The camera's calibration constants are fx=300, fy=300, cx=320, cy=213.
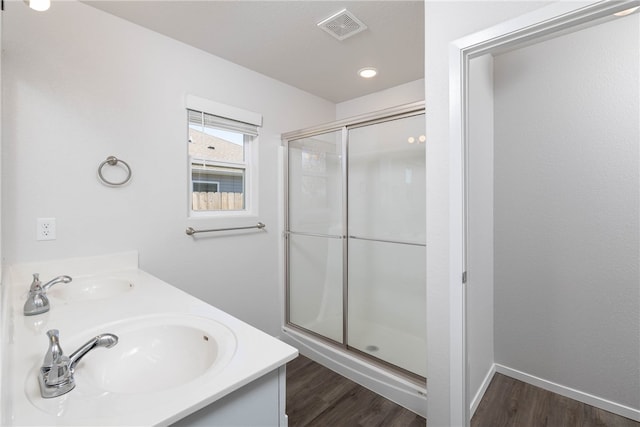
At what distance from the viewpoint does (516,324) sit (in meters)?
2.15

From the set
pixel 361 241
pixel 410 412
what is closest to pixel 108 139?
pixel 361 241

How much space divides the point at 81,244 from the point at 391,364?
2.04 meters

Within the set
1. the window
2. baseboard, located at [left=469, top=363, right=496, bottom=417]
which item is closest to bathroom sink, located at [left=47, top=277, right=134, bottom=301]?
the window

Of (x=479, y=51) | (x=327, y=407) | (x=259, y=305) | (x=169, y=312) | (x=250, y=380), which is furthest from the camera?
(x=259, y=305)

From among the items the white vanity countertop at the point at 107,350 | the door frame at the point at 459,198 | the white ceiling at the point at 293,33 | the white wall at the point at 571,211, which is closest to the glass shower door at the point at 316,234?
the white ceiling at the point at 293,33

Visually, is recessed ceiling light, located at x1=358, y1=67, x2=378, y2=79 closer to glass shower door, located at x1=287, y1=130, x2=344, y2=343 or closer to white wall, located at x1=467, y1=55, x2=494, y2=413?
glass shower door, located at x1=287, y1=130, x2=344, y2=343

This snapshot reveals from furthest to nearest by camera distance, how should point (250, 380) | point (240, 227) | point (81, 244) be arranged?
point (240, 227) → point (81, 244) → point (250, 380)

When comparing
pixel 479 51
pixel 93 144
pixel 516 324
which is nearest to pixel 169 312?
pixel 93 144

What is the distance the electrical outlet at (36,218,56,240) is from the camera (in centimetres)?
154

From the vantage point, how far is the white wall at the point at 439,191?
4.66ft

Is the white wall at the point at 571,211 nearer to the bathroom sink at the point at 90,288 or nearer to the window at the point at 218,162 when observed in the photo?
the window at the point at 218,162

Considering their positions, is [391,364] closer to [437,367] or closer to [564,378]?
[437,367]

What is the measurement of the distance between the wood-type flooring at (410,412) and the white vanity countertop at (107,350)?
112 cm

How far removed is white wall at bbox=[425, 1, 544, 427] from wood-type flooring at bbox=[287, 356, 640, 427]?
410 mm
